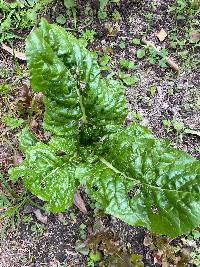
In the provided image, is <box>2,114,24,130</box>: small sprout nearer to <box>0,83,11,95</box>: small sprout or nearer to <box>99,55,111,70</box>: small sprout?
<box>0,83,11,95</box>: small sprout

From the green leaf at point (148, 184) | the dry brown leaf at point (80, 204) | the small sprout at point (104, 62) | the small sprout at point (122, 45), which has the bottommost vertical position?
the dry brown leaf at point (80, 204)

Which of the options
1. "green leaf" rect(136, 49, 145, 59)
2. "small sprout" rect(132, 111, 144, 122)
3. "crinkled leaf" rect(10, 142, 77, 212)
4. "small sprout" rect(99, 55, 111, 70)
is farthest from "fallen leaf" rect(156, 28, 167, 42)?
"crinkled leaf" rect(10, 142, 77, 212)

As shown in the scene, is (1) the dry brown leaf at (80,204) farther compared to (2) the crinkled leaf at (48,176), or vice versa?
(1) the dry brown leaf at (80,204)

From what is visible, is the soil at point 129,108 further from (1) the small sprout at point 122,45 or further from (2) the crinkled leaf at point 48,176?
(2) the crinkled leaf at point 48,176

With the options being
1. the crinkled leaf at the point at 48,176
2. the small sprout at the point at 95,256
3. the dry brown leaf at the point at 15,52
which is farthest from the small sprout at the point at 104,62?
the small sprout at the point at 95,256

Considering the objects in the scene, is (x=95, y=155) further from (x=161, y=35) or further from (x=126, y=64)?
(x=161, y=35)
